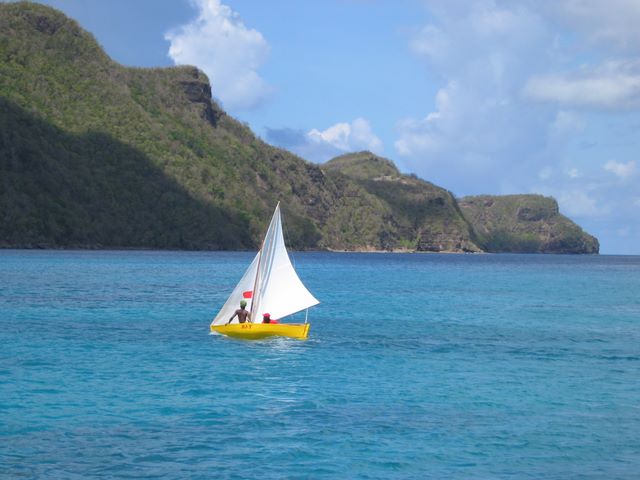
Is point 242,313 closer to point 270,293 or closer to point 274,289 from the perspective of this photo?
point 270,293

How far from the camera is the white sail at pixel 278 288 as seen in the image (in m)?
41.1

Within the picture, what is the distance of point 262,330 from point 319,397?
12830mm

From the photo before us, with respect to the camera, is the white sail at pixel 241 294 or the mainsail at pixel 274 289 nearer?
the white sail at pixel 241 294

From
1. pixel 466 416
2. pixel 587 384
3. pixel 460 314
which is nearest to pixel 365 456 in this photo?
pixel 466 416

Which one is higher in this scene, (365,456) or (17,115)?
(17,115)

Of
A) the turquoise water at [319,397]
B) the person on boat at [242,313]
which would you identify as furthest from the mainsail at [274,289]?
the turquoise water at [319,397]

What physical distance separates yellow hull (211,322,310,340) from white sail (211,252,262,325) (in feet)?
3.15

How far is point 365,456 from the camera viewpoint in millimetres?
20125

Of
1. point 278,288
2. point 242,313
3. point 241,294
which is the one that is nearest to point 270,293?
point 278,288

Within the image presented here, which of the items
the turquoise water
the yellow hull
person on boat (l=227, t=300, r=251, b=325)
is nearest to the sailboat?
the yellow hull

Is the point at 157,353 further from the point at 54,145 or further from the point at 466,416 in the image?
the point at 54,145

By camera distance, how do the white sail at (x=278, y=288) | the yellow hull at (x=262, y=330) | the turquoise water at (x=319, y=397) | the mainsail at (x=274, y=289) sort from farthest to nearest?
the white sail at (x=278, y=288), the mainsail at (x=274, y=289), the yellow hull at (x=262, y=330), the turquoise water at (x=319, y=397)

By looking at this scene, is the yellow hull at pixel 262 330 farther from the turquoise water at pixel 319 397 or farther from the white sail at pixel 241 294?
the white sail at pixel 241 294

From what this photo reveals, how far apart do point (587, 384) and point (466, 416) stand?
8.00 metres
